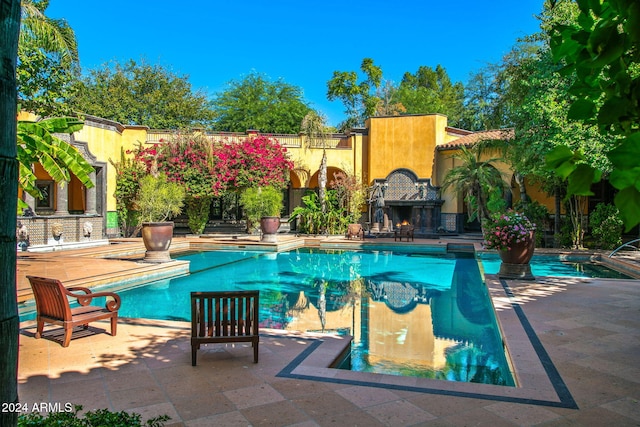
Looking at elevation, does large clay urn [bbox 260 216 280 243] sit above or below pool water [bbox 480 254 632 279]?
above

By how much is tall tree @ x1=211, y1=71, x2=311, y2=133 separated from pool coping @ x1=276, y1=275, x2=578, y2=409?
92.5ft

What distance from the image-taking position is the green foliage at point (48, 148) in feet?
24.3

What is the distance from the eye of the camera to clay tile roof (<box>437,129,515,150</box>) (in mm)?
19281

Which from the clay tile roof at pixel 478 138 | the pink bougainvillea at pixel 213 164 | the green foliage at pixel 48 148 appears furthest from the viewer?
the pink bougainvillea at pixel 213 164

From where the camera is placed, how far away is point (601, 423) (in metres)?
3.62

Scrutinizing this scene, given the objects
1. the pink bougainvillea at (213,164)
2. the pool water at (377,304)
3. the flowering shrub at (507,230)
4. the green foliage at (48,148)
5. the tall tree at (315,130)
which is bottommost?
the pool water at (377,304)

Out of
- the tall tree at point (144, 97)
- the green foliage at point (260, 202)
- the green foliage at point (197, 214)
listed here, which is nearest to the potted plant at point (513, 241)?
the green foliage at point (260, 202)

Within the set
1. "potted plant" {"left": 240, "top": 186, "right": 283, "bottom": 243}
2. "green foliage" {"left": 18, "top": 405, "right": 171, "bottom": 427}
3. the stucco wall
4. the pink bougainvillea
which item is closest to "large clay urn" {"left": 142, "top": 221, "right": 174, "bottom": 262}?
"potted plant" {"left": 240, "top": 186, "right": 283, "bottom": 243}

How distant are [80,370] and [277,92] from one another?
32723 millimetres

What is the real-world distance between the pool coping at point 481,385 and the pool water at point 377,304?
11.3 inches

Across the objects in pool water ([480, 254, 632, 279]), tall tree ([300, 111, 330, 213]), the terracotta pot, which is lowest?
pool water ([480, 254, 632, 279])

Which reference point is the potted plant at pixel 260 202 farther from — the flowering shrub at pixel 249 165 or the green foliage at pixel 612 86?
the green foliage at pixel 612 86

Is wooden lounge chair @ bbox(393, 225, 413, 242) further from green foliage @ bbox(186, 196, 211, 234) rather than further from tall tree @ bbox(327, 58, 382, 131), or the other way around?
tall tree @ bbox(327, 58, 382, 131)

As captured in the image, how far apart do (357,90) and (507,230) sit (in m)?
26.4
